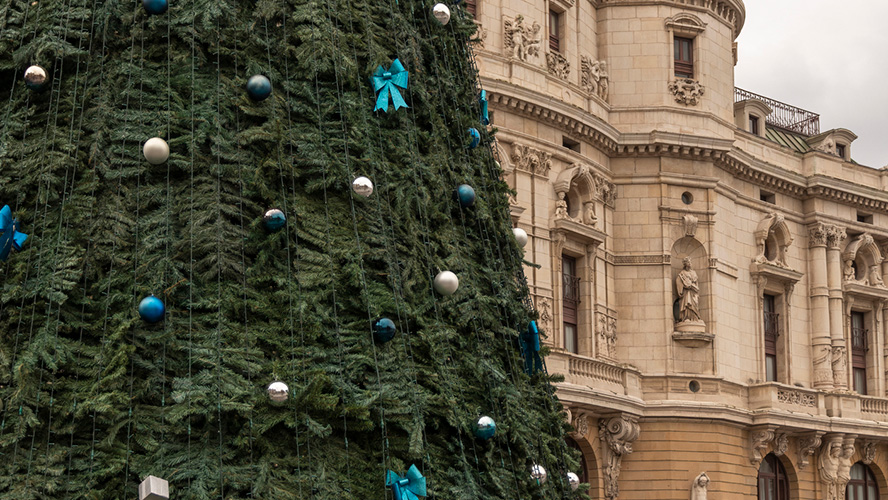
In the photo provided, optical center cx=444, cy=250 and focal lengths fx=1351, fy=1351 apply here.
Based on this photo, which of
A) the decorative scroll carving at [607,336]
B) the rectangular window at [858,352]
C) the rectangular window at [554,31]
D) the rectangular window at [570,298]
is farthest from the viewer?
the rectangular window at [858,352]

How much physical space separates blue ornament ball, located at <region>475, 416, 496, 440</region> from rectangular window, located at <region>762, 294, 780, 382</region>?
95.9ft

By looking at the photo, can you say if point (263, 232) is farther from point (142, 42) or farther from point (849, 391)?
point (849, 391)

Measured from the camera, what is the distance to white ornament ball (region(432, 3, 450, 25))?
8.73 metres

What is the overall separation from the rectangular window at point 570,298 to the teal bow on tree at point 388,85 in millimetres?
22676

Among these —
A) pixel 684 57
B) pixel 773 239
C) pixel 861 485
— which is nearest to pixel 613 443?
pixel 773 239

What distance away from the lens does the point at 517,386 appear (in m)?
7.92

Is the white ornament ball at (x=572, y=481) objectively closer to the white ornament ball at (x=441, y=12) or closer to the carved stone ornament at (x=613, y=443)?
the white ornament ball at (x=441, y=12)

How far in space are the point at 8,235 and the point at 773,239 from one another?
31.7 m

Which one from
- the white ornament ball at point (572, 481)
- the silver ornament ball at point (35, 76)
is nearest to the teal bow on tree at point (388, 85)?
the silver ornament ball at point (35, 76)

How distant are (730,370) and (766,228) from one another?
4.50 metres

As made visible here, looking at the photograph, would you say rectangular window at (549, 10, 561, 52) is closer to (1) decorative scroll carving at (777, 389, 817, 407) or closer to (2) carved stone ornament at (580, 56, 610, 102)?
(2) carved stone ornament at (580, 56, 610, 102)

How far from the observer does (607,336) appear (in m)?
31.3

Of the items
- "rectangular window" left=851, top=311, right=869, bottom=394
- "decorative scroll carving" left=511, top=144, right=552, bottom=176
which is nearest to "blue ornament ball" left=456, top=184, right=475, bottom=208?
"decorative scroll carving" left=511, top=144, right=552, bottom=176

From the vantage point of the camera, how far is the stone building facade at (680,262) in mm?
29859
